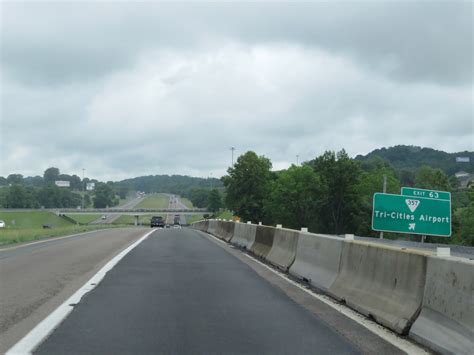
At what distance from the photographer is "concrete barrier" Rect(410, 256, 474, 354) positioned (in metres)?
5.94

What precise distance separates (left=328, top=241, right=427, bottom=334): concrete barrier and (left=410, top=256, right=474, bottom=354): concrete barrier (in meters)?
0.26

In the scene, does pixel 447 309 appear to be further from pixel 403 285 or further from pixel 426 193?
pixel 426 193

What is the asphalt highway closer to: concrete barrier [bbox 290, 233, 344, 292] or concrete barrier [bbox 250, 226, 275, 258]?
concrete barrier [bbox 290, 233, 344, 292]

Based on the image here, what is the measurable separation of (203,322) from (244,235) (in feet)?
58.2

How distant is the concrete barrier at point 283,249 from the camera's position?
14.8 m

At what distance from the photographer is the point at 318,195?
9400 cm

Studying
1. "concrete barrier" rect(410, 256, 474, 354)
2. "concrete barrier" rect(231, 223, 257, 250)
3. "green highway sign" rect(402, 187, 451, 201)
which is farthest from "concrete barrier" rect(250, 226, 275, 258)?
"concrete barrier" rect(410, 256, 474, 354)

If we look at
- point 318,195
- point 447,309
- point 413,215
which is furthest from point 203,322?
point 318,195

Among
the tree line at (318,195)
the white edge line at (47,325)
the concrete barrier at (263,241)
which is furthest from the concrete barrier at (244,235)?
the tree line at (318,195)

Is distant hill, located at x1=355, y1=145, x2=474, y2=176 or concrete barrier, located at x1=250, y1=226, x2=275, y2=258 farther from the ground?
distant hill, located at x1=355, y1=145, x2=474, y2=176

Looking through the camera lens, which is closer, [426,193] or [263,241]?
[263,241]

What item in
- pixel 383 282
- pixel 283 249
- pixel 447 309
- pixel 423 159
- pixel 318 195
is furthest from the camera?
pixel 423 159

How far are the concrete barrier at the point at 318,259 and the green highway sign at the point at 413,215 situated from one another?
270 inches

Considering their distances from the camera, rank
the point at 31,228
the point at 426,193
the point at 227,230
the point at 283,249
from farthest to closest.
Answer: the point at 31,228 < the point at 227,230 < the point at 426,193 < the point at 283,249
